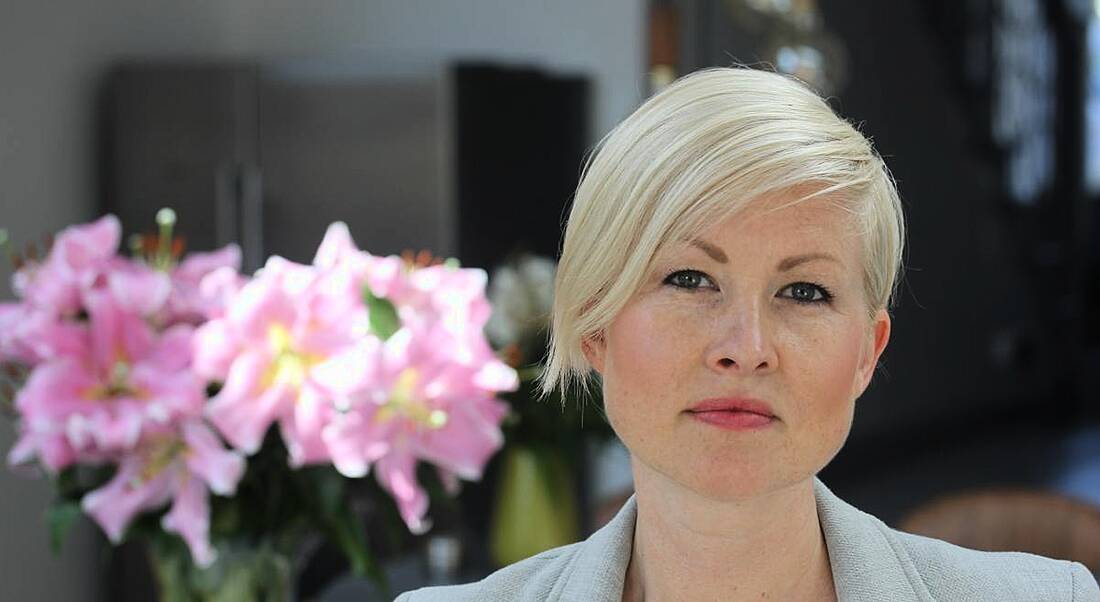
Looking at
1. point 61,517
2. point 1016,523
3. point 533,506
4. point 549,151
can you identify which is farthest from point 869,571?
point 549,151

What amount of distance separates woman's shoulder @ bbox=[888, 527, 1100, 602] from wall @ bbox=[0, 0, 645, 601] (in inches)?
101

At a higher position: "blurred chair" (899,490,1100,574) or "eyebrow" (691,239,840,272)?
"eyebrow" (691,239,840,272)

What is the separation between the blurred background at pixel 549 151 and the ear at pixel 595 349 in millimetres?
1467

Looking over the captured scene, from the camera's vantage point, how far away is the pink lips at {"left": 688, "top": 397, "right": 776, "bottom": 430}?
836mm

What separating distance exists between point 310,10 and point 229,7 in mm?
204

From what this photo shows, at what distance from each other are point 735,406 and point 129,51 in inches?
125

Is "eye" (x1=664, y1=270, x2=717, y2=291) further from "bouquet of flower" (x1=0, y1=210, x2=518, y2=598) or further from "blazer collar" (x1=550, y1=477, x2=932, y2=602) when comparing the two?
"bouquet of flower" (x1=0, y1=210, x2=518, y2=598)

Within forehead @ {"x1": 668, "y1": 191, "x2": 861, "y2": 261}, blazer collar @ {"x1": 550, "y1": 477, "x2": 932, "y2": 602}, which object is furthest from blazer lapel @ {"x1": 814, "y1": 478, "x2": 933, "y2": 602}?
forehead @ {"x1": 668, "y1": 191, "x2": 861, "y2": 261}

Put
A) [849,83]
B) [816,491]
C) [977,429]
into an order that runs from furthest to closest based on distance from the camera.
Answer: [977,429] < [849,83] < [816,491]

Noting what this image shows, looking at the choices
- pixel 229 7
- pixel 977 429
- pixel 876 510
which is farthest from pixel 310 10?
pixel 977 429

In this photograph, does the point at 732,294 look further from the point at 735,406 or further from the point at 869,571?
the point at 869,571

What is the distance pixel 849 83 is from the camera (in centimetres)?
466

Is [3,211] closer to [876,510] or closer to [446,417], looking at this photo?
[446,417]

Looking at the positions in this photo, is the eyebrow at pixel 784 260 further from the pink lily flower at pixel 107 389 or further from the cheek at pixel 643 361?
the pink lily flower at pixel 107 389
